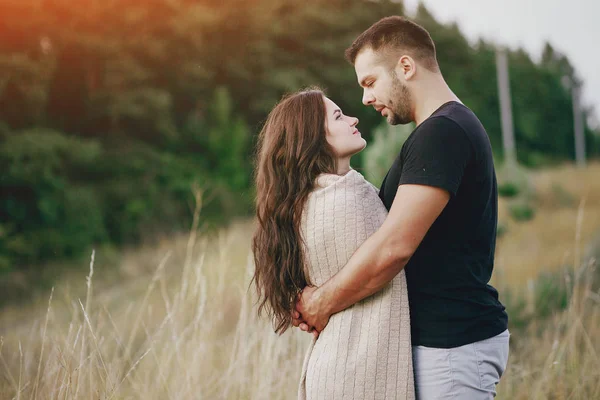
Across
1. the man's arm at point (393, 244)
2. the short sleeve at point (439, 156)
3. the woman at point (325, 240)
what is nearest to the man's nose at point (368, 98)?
the woman at point (325, 240)

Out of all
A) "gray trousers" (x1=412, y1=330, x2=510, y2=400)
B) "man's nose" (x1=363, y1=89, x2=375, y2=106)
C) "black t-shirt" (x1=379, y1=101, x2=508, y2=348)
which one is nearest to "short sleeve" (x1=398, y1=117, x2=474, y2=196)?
"black t-shirt" (x1=379, y1=101, x2=508, y2=348)

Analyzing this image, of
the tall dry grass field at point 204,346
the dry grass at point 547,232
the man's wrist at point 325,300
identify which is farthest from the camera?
the dry grass at point 547,232

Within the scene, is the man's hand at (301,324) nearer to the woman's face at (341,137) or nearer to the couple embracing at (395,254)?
the couple embracing at (395,254)

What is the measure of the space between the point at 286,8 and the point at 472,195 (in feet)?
79.7

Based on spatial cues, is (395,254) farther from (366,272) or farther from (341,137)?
(341,137)

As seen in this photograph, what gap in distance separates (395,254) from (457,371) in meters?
0.42

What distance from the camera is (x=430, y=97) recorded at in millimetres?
2082

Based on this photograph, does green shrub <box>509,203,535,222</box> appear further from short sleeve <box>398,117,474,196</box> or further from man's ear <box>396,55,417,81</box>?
short sleeve <box>398,117,474,196</box>

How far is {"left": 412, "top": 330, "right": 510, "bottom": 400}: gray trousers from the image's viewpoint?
1815 millimetres

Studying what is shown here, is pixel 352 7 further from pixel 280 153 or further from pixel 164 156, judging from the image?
pixel 280 153

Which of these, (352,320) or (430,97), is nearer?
(352,320)

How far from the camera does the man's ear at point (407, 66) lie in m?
2.11

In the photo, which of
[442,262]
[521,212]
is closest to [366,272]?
[442,262]

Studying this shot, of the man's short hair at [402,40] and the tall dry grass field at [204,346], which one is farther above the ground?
the man's short hair at [402,40]
